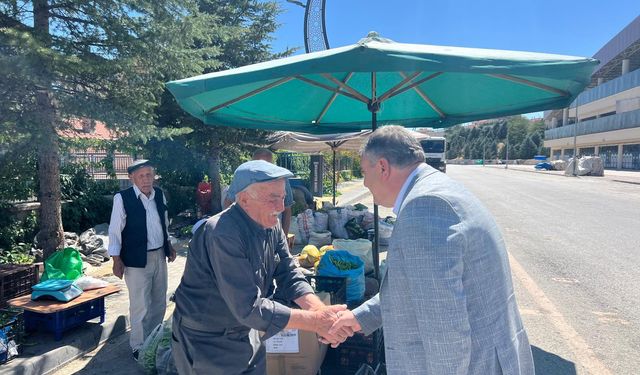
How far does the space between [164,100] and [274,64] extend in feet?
28.3

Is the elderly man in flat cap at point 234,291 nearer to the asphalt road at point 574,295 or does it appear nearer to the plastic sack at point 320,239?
the asphalt road at point 574,295

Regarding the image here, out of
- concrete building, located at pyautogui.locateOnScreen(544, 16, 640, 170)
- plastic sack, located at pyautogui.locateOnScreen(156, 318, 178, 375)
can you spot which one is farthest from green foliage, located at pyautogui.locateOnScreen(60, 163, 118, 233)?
concrete building, located at pyautogui.locateOnScreen(544, 16, 640, 170)

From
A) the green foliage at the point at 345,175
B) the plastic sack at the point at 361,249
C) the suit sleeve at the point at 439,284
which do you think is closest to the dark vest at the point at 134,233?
the plastic sack at the point at 361,249

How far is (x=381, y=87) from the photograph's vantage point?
180 inches

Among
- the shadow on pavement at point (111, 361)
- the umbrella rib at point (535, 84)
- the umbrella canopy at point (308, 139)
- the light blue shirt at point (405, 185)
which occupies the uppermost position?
the umbrella rib at point (535, 84)

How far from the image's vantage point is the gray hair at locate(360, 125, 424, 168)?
5.84 feet

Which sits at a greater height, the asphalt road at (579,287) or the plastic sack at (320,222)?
the plastic sack at (320,222)

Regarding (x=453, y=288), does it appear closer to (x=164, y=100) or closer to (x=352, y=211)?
(x=352, y=211)

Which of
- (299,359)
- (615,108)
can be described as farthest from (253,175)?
(615,108)

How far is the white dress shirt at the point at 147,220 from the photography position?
3.82 metres

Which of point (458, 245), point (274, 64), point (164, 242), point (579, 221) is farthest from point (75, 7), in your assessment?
point (579, 221)

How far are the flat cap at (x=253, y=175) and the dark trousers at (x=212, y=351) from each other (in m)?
0.72

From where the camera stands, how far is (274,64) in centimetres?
280

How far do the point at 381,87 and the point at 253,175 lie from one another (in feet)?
9.43
